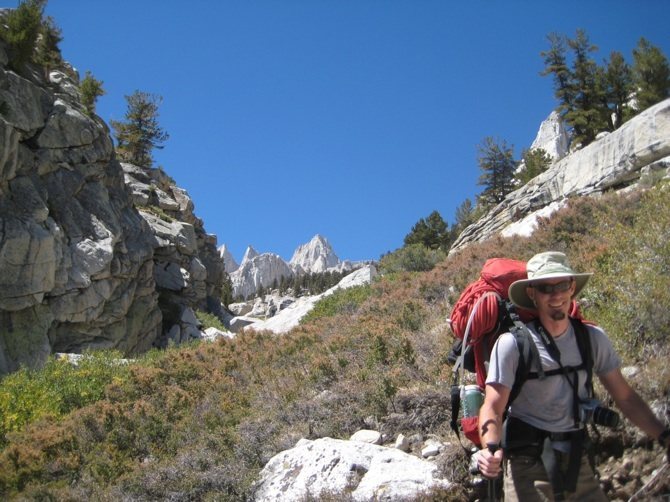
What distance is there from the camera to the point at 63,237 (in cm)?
2409

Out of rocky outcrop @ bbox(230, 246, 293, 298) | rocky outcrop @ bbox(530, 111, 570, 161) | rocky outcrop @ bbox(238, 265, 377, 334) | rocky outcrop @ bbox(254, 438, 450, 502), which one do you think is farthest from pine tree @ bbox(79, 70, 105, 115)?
rocky outcrop @ bbox(230, 246, 293, 298)

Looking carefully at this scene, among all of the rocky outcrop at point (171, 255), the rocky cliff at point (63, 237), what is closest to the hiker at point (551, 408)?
the rocky cliff at point (63, 237)

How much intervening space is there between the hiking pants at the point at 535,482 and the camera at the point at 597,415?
280 millimetres

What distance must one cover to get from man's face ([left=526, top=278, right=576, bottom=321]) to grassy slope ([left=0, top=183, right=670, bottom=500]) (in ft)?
6.77

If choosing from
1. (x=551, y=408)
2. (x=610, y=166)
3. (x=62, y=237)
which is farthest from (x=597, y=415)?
(x=62, y=237)

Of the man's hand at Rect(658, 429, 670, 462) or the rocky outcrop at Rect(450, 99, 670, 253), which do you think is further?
the rocky outcrop at Rect(450, 99, 670, 253)

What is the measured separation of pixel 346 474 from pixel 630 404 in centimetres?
311

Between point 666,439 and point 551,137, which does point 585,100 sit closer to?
point 666,439

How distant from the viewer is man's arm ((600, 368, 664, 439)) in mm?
3141

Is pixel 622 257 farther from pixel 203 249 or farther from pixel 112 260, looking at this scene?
pixel 203 249

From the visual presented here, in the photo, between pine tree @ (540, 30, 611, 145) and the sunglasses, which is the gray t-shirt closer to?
the sunglasses

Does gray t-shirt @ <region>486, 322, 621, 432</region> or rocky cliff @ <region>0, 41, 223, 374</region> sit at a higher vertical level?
rocky cliff @ <region>0, 41, 223, 374</region>

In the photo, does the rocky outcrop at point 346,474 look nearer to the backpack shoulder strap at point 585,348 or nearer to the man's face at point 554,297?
the backpack shoulder strap at point 585,348

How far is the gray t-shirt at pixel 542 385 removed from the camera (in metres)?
3.02
